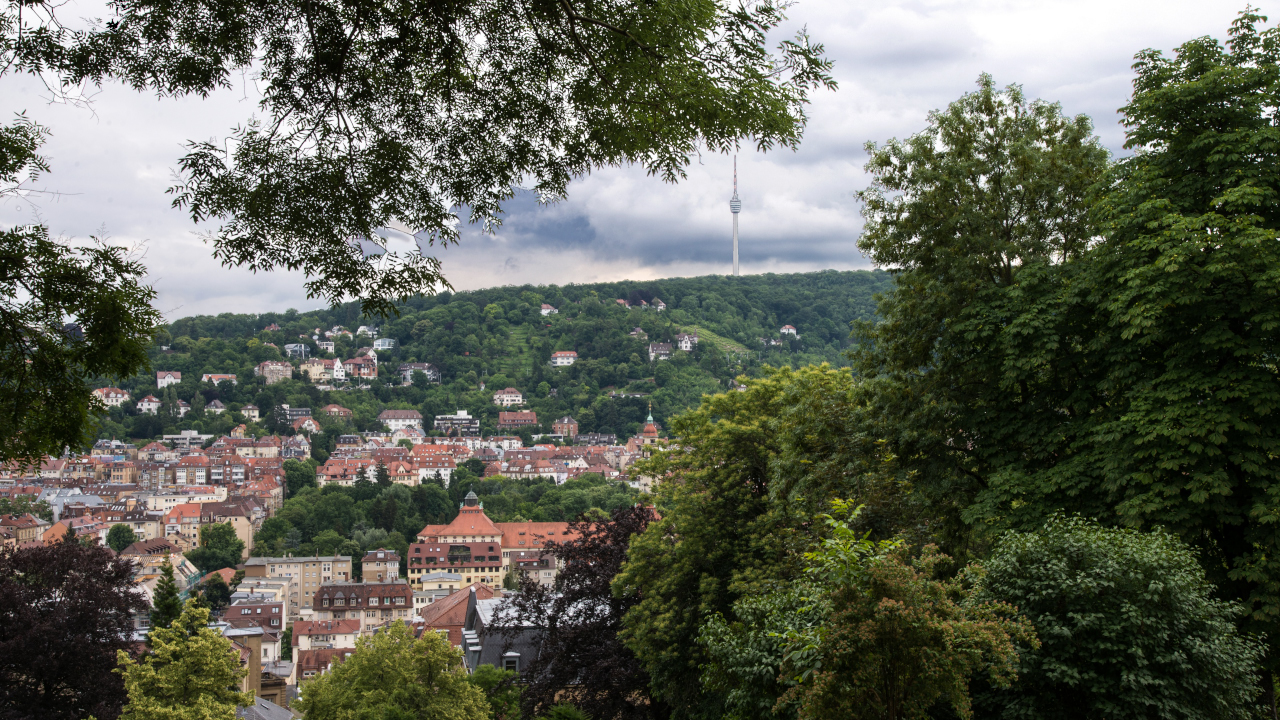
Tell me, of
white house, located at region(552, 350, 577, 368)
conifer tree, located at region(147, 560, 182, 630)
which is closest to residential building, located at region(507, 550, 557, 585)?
conifer tree, located at region(147, 560, 182, 630)

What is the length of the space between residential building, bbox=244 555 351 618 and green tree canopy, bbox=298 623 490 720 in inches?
2099

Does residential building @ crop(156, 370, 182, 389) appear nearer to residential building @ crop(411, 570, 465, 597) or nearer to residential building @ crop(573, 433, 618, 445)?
residential building @ crop(573, 433, 618, 445)

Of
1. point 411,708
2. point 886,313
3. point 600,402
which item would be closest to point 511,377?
point 600,402

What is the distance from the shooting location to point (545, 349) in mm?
151375

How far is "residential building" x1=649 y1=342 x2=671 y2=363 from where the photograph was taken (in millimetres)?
143375

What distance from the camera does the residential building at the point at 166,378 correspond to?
117750 mm

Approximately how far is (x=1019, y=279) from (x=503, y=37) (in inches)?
319

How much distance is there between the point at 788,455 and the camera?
41.4ft

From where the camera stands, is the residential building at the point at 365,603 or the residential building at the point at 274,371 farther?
the residential building at the point at 274,371

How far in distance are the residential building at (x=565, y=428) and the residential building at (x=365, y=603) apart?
73.5 meters

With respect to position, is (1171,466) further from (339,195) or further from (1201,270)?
(339,195)

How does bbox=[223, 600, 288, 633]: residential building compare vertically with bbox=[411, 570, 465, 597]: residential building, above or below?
above

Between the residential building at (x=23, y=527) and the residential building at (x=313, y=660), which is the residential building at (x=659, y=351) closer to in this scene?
the residential building at (x=23, y=527)

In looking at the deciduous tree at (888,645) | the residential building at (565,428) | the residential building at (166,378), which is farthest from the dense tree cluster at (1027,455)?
the residential building at (565,428)
